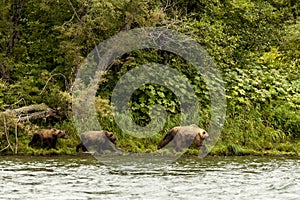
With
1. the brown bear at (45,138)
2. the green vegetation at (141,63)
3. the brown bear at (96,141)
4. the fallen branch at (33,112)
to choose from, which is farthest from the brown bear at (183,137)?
the fallen branch at (33,112)

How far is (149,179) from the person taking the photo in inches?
541

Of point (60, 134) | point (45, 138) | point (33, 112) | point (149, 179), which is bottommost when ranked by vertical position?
point (149, 179)

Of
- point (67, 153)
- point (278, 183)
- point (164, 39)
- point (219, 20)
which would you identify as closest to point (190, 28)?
point (164, 39)

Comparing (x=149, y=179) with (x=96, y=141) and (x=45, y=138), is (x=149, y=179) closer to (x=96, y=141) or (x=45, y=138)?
(x=96, y=141)

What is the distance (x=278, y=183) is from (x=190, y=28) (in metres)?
9.44

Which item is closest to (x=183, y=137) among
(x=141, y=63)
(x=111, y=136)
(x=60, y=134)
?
(x=111, y=136)

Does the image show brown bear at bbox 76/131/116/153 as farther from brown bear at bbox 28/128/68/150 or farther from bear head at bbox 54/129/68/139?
brown bear at bbox 28/128/68/150

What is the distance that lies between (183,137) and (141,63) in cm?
386

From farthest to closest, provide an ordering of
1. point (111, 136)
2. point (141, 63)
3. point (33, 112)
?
point (141, 63), point (33, 112), point (111, 136)

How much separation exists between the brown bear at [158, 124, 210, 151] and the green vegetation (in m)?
0.43

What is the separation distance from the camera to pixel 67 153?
1847 cm

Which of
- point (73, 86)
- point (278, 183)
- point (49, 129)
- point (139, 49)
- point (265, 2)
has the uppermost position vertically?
point (265, 2)

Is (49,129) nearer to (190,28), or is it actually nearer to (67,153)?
(67,153)

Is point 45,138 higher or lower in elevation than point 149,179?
higher
